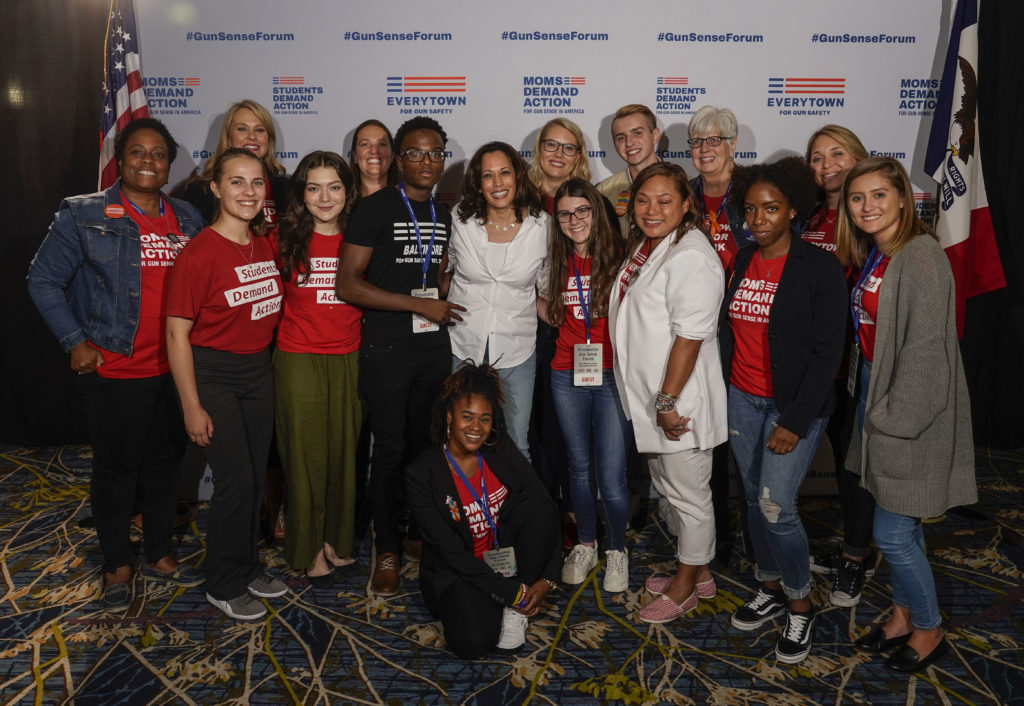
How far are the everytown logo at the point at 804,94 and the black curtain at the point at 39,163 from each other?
154 inches

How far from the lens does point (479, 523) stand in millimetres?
2656

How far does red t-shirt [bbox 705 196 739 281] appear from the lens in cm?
298

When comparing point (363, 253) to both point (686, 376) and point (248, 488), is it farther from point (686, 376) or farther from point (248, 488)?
point (686, 376)

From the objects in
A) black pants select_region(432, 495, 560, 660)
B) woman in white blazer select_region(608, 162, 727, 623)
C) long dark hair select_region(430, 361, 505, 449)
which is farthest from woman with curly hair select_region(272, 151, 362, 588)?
woman in white blazer select_region(608, 162, 727, 623)

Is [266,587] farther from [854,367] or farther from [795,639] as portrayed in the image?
[854,367]

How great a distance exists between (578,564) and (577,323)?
3.34 feet

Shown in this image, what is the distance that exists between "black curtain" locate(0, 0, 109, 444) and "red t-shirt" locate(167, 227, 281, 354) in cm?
233

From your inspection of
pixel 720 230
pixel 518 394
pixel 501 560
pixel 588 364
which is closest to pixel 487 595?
pixel 501 560

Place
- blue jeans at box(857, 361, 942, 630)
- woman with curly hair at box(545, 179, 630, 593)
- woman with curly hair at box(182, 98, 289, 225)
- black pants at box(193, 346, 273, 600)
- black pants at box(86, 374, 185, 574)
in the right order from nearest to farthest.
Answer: blue jeans at box(857, 361, 942, 630), black pants at box(193, 346, 273, 600), woman with curly hair at box(545, 179, 630, 593), black pants at box(86, 374, 185, 574), woman with curly hair at box(182, 98, 289, 225)

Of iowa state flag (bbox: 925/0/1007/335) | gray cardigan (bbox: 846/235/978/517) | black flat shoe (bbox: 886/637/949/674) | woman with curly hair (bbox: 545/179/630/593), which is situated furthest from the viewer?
iowa state flag (bbox: 925/0/1007/335)

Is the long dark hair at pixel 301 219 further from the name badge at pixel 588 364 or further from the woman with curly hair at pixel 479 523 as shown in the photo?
the name badge at pixel 588 364

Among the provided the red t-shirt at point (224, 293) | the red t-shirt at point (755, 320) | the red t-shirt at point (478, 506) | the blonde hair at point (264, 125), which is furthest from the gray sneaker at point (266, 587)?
the red t-shirt at point (755, 320)

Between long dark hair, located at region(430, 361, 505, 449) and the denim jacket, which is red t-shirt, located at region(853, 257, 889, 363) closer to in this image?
long dark hair, located at region(430, 361, 505, 449)

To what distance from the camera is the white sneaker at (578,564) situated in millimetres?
2980
